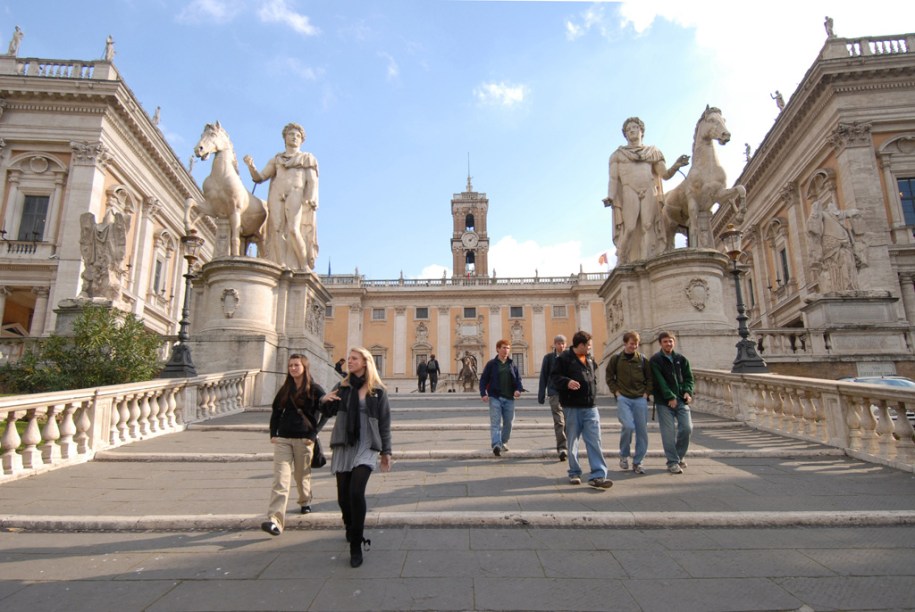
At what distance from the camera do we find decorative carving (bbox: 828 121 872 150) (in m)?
22.6

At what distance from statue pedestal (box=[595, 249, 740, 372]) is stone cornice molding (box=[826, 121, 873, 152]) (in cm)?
1559

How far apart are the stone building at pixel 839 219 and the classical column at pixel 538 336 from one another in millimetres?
20215

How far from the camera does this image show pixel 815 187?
82.6 ft

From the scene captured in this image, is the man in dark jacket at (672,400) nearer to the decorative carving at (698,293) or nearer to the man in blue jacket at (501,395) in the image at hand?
the man in blue jacket at (501,395)

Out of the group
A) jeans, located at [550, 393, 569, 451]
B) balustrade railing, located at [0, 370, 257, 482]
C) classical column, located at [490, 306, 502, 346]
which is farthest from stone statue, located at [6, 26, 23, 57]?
classical column, located at [490, 306, 502, 346]

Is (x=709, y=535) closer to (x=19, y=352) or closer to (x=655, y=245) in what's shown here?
(x=655, y=245)

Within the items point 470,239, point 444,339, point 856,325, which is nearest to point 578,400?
point 856,325

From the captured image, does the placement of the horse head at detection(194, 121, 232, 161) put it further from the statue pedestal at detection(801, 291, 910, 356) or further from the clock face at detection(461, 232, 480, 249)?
the clock face at detection(461, 232, 480, 249)

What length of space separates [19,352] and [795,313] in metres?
32.4

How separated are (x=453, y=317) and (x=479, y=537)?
1855 inches

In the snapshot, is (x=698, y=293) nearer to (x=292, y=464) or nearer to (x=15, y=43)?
(x=292, y=464)

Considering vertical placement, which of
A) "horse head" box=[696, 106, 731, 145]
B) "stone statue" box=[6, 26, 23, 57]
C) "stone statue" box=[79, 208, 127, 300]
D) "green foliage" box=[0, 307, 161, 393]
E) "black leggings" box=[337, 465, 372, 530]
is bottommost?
"black leggings" box=[337, 465, 372, 530]

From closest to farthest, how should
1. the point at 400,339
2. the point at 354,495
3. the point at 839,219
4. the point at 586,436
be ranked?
the point at 354,495 < the point at 586,436 < the point at 839,219 < the point at 400,339

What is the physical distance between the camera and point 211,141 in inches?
501
